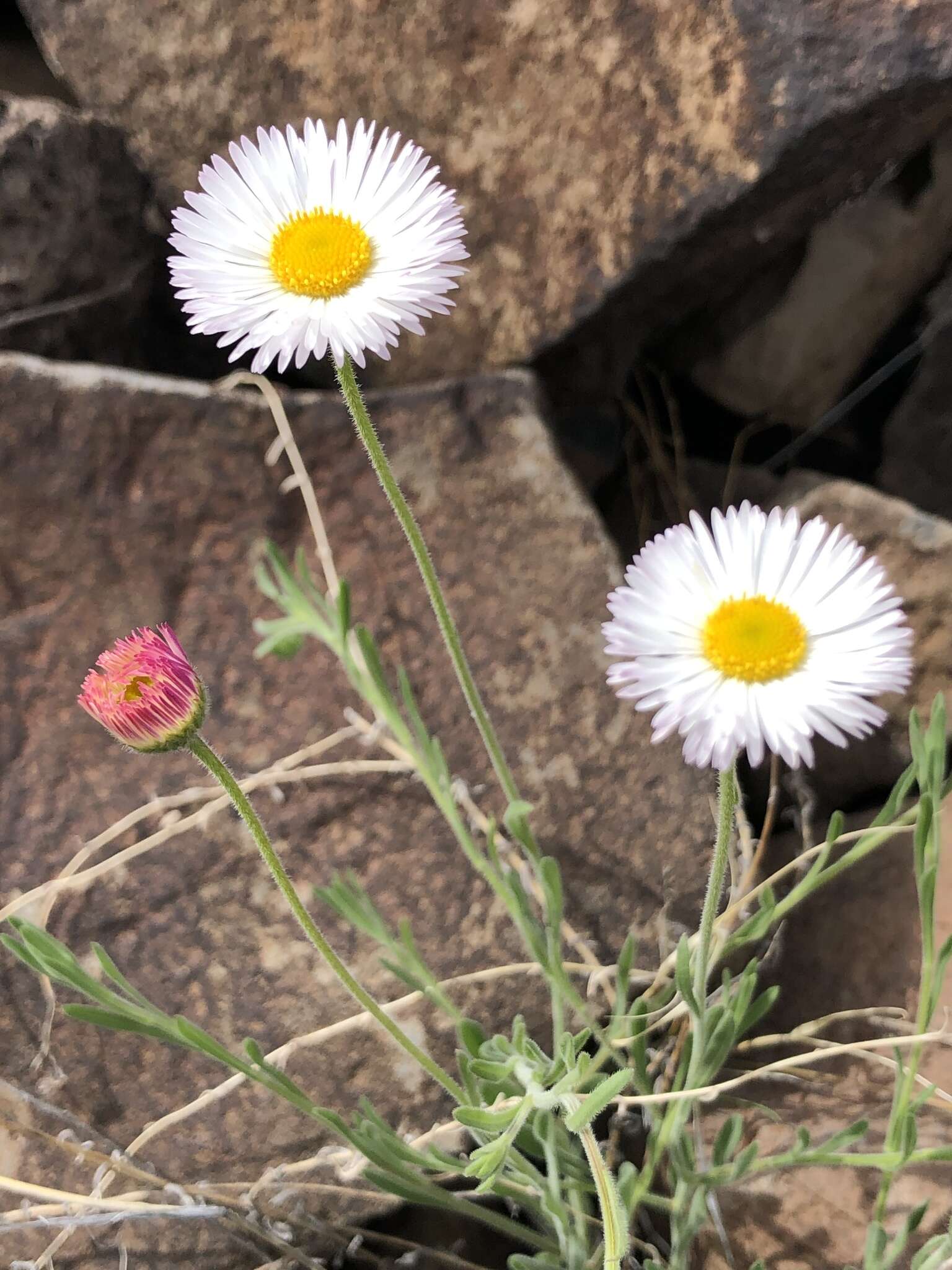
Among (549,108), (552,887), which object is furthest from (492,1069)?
(549,108)

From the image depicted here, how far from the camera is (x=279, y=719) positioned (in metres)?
1.22

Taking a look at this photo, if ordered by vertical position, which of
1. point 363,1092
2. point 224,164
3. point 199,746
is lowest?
point 363,1092

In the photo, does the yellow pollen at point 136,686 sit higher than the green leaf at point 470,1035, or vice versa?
the yellow pollen at point 136,686

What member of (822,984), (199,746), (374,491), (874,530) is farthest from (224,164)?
(822,984)

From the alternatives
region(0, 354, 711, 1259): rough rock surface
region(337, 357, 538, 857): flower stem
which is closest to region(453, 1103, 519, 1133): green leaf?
region(337, 357, 538, 857): flower stem

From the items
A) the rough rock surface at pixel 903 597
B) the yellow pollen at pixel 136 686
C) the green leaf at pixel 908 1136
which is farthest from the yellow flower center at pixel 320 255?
the green leaf at pixel 908 1136

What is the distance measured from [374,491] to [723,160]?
1.92 feet

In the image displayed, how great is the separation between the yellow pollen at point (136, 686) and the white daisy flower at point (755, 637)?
13.9 inches

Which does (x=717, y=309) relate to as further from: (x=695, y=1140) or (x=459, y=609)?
(x=695, y=1140)

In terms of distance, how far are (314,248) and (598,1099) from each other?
75 centimetres

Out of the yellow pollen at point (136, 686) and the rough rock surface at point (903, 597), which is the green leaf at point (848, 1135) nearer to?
the rough rock surface at point (903, 597)

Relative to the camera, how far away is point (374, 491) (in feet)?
4.29

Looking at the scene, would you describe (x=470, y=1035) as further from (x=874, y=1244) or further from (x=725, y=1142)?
(x=874, y=1244)

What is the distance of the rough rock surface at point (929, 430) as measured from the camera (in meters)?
1.51
